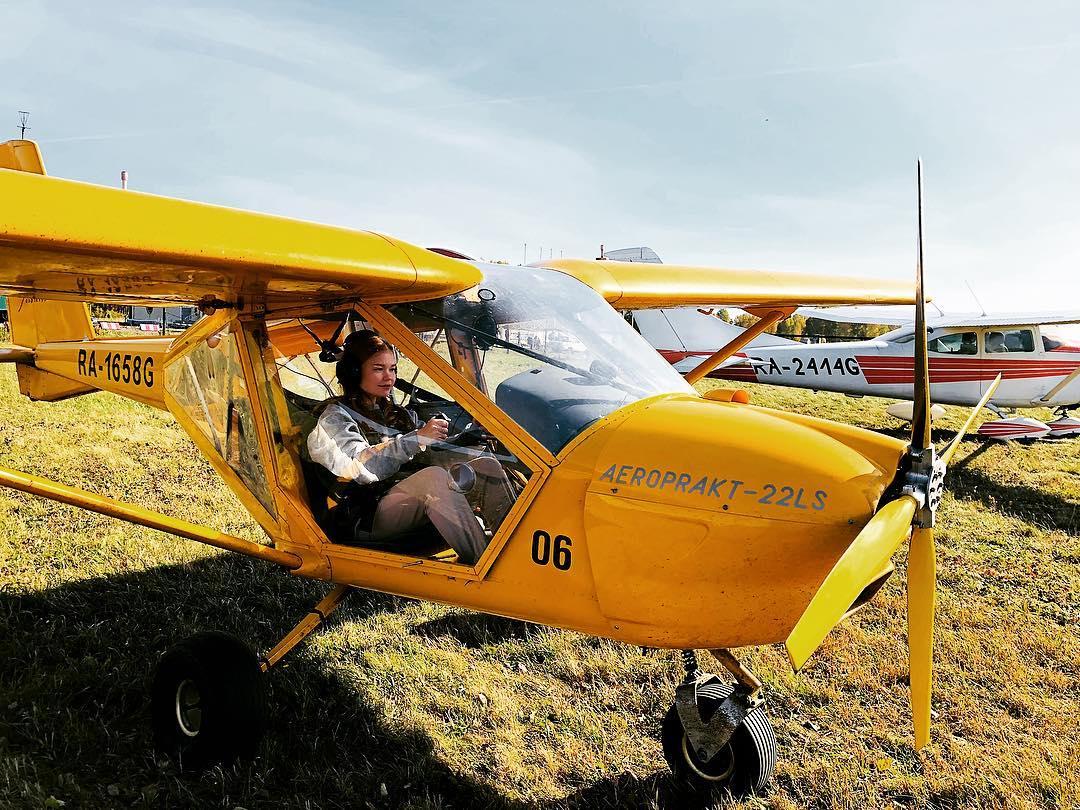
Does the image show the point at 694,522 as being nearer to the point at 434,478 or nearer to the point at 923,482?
the point at 923,482

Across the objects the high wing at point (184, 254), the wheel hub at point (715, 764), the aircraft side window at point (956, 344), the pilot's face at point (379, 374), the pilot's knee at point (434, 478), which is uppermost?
the high wing at point (184, 254)

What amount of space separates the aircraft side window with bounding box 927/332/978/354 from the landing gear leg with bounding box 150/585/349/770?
12592mm

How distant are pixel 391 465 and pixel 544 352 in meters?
0.81

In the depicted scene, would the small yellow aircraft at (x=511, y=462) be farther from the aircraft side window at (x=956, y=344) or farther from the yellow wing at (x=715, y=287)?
the aircraft side window at (x=956, y=344)

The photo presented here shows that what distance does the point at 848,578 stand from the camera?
1999 mm

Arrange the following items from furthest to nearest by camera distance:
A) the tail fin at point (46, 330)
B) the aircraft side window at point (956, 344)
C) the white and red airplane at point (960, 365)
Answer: the aircraft side window at point (956, 344) < the white and red airplane at point (960, 365) < the tail fin at point (46, 330)

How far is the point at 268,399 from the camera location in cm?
353

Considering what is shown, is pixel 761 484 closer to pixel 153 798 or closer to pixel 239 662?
pixel 239 662

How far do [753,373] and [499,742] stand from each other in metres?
11.9

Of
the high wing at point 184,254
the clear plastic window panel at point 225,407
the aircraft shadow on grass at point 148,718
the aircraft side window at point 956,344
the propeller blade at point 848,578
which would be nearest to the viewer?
the propeller blade at point 848,578

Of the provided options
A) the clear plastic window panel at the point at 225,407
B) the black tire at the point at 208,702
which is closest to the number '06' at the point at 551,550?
the black tire at the point at 208,702

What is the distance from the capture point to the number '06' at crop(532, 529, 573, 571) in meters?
2.66

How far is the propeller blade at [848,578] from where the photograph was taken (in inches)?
75.2

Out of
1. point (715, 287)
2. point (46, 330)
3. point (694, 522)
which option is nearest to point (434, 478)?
point (694, 522)
